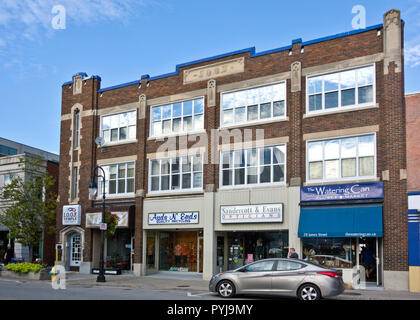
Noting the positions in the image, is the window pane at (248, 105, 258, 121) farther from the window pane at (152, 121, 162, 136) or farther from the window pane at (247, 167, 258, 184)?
the window pane at (152, 121, 162, 136)

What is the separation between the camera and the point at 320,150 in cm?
2198

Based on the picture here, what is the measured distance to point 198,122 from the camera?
85.1 feet

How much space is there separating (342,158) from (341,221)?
2850 millimetres

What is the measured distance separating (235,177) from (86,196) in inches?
412

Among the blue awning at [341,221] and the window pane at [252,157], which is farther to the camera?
the window pane at [252,157]

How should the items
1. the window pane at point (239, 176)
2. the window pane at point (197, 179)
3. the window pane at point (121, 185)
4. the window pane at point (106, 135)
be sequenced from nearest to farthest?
the window pane at point (239, 176) < the window pane at point (197, 179) < the window pane at point (121, 185) < the window pane at point (106, 135)

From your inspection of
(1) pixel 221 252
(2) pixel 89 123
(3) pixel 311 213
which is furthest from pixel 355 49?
(2) pixel 89 123

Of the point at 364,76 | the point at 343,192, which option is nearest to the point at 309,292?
the point at 343,192

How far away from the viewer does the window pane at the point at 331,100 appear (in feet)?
71.5

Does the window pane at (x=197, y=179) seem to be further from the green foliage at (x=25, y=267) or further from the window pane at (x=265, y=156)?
the green foliage at (x=25, y=267)

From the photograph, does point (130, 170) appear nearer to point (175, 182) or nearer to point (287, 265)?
point (175, 182)

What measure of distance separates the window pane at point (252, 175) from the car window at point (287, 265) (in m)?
8.64

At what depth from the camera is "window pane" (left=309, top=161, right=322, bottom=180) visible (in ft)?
71.7

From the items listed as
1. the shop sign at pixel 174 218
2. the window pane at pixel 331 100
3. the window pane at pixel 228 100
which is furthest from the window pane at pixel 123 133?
the window pane at pixel 331 100
